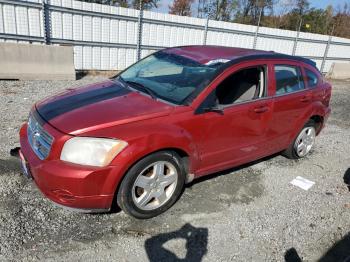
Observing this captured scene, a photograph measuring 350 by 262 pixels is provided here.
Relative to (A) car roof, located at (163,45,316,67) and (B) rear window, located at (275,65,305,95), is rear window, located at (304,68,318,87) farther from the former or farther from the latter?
(A) car roof, located at (163,45,316,67)

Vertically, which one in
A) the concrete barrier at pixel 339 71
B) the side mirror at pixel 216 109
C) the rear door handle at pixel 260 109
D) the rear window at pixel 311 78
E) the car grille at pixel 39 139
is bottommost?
the concrete barrier at pixel 339 71

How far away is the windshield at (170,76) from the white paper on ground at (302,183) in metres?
2.07

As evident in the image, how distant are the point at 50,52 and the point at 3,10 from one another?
232cm

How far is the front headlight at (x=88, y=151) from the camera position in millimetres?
2908

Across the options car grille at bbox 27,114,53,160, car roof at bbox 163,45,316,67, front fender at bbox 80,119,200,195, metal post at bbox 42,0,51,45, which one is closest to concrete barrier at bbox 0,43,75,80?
metal post at bbox 42,0,51,45

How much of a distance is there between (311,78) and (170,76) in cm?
247

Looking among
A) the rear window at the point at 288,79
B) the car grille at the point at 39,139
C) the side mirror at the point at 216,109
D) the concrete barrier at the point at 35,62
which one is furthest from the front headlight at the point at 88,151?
the concrete barrier at the point at 35,62

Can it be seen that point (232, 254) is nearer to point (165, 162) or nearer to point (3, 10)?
point (165, 162)

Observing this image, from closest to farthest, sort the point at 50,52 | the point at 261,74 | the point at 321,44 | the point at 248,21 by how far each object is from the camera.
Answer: the point at 261,74
the point at 50,52
the point at 321,44
the point at 248,21

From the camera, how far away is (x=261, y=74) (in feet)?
14.0

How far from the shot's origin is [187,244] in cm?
312

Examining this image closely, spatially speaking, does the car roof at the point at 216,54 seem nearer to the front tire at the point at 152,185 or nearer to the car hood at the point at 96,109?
the car hood at the point at 96,109

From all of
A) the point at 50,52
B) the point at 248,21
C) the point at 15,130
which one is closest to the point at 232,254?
the point at 15,130

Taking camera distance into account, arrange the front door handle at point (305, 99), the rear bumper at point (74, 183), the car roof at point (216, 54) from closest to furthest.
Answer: the rear bumper at point (74, 183) < the car roof at point (216, 54) < the front door handle at point (305, 99)
